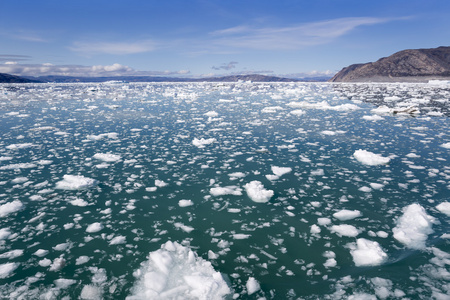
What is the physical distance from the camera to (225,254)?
10.6ft

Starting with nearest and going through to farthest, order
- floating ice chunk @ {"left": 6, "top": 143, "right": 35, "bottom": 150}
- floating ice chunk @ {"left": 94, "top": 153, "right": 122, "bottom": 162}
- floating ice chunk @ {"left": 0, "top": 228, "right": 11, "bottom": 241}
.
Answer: floating ice chunk @ {"left": 0, "top": 228, "right": 11, "bottom": 241} < floating ice chunk @ {"left": 94, "top": 153, "right": 122, "bottom": 162} < floating ice chunk @ {"left": 6, "top": 143, "right": 35, "bottom": 150}

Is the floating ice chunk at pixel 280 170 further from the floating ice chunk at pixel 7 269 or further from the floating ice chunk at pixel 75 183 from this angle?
the floating ice chunk at pixel 7 269

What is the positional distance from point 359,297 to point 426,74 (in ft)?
563

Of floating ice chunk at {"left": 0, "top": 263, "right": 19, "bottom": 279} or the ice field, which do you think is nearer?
the ice field

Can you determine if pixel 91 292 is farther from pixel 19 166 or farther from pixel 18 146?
pixel 18 146

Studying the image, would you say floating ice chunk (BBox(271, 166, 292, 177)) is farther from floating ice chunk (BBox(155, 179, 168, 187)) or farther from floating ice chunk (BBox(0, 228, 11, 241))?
floating ice chunk (BBox(0, 228, 11, 241))

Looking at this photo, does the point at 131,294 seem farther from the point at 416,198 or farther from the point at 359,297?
the point at 416,198

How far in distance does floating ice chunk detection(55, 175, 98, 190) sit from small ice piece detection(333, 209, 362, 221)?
483 cm

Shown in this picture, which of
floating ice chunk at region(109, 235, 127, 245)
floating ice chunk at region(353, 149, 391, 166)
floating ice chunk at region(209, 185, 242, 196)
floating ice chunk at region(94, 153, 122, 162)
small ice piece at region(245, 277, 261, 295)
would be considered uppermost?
floating ice chunk at region(353, 149, 391, 166)

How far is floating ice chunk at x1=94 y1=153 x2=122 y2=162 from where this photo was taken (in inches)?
271

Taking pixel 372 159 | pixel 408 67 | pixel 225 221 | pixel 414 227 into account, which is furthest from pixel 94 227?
pixel 408 67

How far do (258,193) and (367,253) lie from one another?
6.66 ft

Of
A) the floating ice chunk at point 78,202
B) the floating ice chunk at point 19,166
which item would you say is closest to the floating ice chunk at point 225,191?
the floating ice chunk at point 78,202

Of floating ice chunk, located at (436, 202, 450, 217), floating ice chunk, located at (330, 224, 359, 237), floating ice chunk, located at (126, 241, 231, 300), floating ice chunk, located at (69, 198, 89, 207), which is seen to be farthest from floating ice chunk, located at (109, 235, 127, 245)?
floating ice chunk, located at (436, 202, 450, 217)
